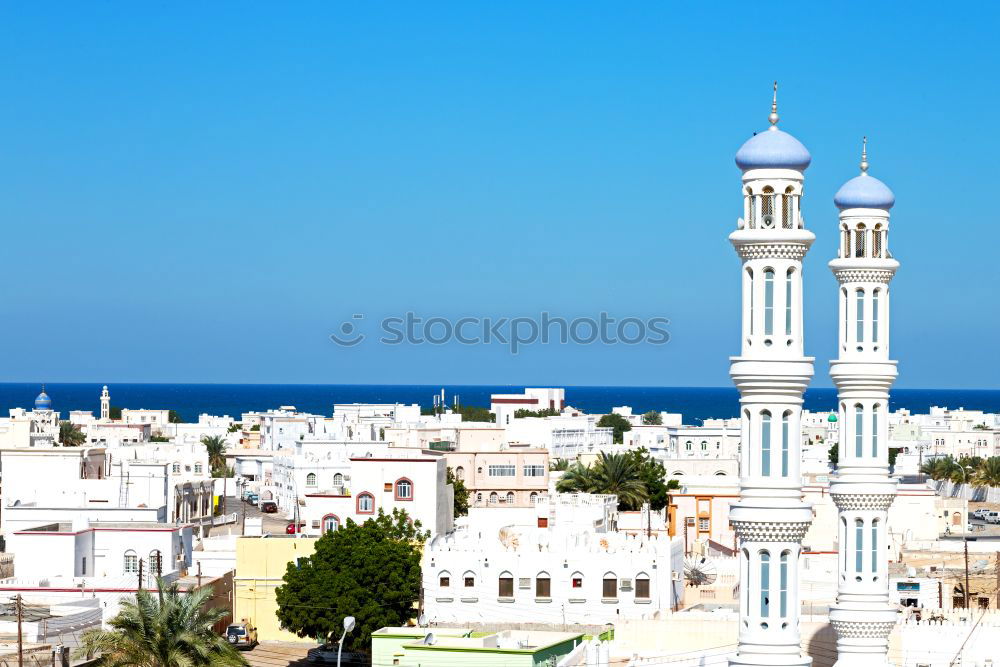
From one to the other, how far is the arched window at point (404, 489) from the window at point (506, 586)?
11.4 m

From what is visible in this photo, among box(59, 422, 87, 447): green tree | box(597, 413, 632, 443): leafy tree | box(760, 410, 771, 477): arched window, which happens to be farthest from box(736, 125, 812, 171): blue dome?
box(597, 413, 632, 443): leafy tree

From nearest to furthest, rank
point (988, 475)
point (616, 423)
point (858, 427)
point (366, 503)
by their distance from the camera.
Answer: point (858, 427), point (366, 503), point (988, 475), point (616, 423)

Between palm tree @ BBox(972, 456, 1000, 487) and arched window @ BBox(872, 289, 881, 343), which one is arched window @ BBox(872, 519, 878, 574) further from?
palm tree @ BBox(972, 456, 1000, 487)

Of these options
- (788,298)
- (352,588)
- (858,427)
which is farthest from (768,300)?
(352,588)

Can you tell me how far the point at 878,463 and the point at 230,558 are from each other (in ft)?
103

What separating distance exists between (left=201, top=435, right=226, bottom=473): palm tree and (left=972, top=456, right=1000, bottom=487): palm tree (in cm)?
4493

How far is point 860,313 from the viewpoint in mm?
36406

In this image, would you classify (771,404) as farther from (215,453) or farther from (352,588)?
(215,453)

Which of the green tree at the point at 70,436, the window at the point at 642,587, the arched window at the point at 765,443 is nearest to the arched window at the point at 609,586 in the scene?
the window at the point at 642,587

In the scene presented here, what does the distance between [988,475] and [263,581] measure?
66040 millimetres

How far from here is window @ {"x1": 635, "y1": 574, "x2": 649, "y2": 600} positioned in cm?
5275

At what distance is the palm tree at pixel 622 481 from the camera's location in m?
82.4

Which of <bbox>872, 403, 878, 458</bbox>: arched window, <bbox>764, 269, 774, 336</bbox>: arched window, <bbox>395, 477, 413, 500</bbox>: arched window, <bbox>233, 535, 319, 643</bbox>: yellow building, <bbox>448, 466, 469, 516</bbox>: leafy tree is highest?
<bbox>764, 269, 774, 336</bbox>: arched window

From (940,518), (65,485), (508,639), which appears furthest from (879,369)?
(65,485)
